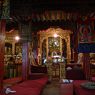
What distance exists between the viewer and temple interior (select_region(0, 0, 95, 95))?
28.8ft

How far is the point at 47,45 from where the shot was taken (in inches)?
874

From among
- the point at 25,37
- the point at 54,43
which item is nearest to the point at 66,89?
the point at 25,37

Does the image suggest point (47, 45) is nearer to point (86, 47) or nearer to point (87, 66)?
point (87, 66)

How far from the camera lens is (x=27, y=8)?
364 inches

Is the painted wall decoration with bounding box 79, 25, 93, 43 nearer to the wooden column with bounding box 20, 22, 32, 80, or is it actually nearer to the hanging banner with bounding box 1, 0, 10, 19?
the wooden column with bounding box 20, 22, 32, 80

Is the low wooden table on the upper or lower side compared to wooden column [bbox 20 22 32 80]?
lower

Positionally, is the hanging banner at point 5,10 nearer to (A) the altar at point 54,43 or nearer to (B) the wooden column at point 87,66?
(B) the wooden column at point 87,66

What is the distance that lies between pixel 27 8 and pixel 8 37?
11560 mm

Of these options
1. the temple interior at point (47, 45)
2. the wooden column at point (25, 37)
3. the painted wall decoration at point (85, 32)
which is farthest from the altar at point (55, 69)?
the painted wall decoration at point (85, 32)

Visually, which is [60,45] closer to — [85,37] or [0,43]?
[85,37]

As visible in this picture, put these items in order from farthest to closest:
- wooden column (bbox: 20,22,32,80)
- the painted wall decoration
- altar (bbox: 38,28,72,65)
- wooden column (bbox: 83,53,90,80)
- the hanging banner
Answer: altar (bbox: 38,28,72,65), wooden column (bbox: 20,22,32,80), wooden column (bbox: 83,53,90,80), the painted wall decoration, the hanging banner

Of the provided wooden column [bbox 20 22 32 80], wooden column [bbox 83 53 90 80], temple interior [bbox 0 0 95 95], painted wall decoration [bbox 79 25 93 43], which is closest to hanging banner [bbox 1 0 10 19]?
temple interior [bbox 0 0 95 95]

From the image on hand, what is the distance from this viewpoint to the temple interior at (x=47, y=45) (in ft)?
28.8

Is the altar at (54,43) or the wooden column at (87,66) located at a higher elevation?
the altar at (54,43)
